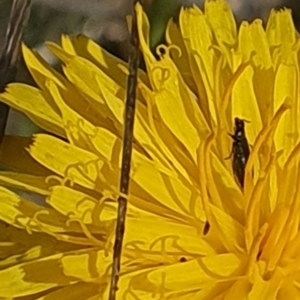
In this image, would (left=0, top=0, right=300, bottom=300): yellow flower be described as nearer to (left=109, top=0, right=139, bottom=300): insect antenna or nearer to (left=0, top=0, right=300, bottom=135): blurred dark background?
(left=109, top=0, right=139, bottom=300): insect antenna

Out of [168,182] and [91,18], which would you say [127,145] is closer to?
[168,182]

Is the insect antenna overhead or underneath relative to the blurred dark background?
underneath

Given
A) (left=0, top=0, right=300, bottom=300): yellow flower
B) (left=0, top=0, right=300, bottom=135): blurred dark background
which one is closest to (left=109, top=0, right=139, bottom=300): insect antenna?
(left=0, top=0, right=300, bottom=300): yellow flower

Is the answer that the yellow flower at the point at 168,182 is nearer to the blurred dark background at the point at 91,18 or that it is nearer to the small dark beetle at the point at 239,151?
the small dark beetle at the point at 239,151

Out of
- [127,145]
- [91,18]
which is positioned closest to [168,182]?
[127,145]

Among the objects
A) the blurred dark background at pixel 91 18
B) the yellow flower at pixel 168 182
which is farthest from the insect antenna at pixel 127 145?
the blurred dark background at pixel 91 18

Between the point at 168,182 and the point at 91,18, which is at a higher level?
the point at 91,18

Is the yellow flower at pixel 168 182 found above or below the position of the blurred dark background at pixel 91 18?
below
